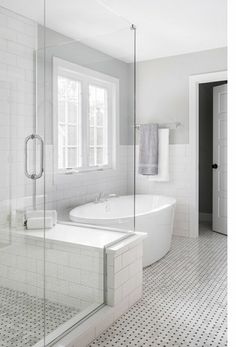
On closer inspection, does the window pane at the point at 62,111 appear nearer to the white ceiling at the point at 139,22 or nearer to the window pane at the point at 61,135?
the window pane at the point at 61,135

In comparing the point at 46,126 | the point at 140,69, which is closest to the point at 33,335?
the point at 46,126

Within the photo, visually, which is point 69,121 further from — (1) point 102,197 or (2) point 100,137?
(1) point 102,197

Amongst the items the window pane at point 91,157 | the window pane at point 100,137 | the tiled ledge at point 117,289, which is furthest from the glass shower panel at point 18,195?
the window pane at point 100,137

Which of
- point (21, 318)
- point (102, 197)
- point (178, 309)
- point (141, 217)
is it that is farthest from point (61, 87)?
point (178, 309)

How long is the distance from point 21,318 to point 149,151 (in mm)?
3344

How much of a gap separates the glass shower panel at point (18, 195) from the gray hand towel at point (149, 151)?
110 inches

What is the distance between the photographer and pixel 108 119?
252cm

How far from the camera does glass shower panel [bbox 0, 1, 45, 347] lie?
186 cm

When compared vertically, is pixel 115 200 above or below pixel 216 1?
below

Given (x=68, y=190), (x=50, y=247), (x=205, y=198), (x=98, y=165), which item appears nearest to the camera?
(x=50, y=247)

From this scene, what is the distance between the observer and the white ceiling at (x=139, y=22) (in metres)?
2.52

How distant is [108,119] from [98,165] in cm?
37

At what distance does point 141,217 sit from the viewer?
342 cm

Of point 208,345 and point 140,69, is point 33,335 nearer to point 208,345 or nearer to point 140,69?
point 208,345
